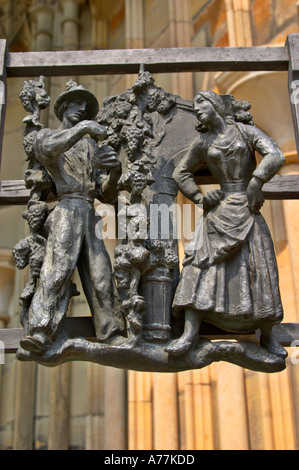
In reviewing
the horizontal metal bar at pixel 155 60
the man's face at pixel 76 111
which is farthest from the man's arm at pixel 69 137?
the horizontal metal bar at pixel 155 60

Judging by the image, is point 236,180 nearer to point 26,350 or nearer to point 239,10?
point 26,350

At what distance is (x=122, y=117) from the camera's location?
3.86 meters

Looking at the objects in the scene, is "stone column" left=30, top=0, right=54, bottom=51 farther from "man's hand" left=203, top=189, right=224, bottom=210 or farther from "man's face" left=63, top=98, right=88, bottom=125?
"man's hand" left=203, top=189, right=224, bottom=210

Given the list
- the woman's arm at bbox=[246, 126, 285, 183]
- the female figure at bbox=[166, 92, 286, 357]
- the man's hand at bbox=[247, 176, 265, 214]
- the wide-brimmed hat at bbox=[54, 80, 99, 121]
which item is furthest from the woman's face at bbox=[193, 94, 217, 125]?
the wide-brimmed hat at bbox=[54, 80, 99, 121]

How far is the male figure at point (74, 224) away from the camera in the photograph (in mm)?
3334

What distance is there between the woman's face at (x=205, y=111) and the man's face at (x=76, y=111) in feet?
2.33

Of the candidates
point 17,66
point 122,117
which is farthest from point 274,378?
point 17,66

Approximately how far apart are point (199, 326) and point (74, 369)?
4769 millimetres

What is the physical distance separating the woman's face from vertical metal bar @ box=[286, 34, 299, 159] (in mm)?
553

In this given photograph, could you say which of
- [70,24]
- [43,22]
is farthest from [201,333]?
[43,22]

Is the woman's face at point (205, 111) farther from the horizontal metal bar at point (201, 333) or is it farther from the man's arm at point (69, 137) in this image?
the horizontal metal bar at point (201, 333)

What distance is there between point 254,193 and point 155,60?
1157 mm

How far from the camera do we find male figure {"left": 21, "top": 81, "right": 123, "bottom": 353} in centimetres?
333

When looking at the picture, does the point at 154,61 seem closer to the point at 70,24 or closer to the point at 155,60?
the point at 155,60
